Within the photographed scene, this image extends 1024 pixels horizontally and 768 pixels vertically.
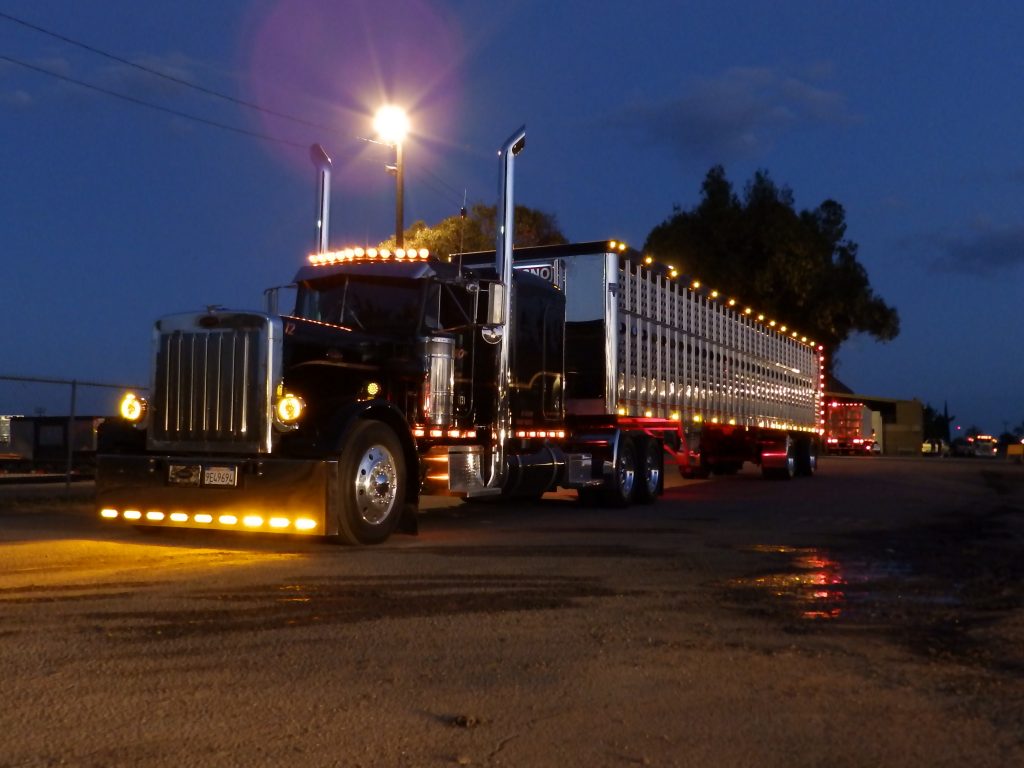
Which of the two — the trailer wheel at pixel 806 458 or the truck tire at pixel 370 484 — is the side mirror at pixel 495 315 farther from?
the trailer wheel at pixel 806 458

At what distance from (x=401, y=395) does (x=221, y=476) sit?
2.31 metres

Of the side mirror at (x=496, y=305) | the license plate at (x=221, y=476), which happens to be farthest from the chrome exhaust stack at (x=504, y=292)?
the license plate at (x=221, y=476)

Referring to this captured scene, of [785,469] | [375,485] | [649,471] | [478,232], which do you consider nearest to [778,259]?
[478,232]

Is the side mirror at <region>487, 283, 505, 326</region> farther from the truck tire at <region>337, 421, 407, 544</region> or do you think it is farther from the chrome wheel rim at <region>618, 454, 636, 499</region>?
the chrome wheel rim at <region>618, 454, 636, 499</region>

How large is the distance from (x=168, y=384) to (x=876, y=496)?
13.6 meters

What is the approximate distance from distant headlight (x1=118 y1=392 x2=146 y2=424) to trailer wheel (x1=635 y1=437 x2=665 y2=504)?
8408mm

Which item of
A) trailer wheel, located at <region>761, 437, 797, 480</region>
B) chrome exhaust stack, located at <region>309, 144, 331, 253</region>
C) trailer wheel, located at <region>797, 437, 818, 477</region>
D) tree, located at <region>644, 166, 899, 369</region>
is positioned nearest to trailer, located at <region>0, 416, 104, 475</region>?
chrome exhaust stack, located at <region>309, 144, 331, 253</region>

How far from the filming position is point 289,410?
10.3m

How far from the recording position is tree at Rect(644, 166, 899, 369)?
49594mm

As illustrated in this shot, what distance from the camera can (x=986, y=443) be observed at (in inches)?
3543

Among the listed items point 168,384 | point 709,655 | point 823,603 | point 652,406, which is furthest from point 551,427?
point 709,655

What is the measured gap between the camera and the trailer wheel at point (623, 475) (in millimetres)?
16188

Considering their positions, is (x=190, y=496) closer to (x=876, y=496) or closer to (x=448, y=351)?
(x=448, y=351)

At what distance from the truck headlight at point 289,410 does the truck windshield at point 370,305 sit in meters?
1.96
